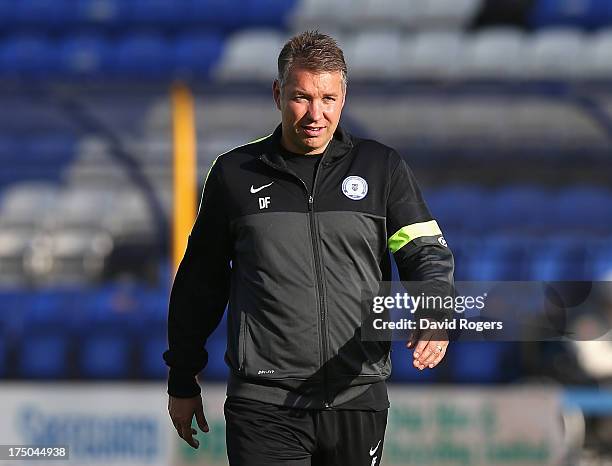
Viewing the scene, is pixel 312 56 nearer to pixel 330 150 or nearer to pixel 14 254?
pixel 330 150

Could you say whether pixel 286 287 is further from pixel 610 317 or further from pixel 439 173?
pixel 439 173

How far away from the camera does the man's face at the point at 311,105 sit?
2.23 meters

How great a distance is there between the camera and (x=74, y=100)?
5.59 metres

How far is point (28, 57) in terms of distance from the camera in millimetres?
8609

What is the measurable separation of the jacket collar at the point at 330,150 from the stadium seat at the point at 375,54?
18.2 feet

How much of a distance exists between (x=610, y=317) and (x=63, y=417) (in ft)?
7.65

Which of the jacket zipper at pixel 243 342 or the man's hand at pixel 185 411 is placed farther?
the man's hand at pixel 185 411

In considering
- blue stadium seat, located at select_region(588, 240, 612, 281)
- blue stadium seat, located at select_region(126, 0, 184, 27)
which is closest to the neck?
blue stadium seat, located at select_region(588, 240, 612, 281)

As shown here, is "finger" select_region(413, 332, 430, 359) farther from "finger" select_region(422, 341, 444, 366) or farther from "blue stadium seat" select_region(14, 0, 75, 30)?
"blue stadium seat" select_region(14, 0, 75, 30)

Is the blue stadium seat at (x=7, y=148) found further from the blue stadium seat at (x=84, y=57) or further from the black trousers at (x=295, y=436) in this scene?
the black trousers at (x=295, y=436)

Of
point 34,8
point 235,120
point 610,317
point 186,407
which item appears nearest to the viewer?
point 186,407

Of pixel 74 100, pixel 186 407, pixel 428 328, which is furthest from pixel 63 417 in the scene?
pixel 428 328

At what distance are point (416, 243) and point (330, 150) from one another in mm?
242

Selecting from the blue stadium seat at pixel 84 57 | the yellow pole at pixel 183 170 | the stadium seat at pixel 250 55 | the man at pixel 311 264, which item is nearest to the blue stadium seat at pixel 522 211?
the yellow pole at pixel 183 170
